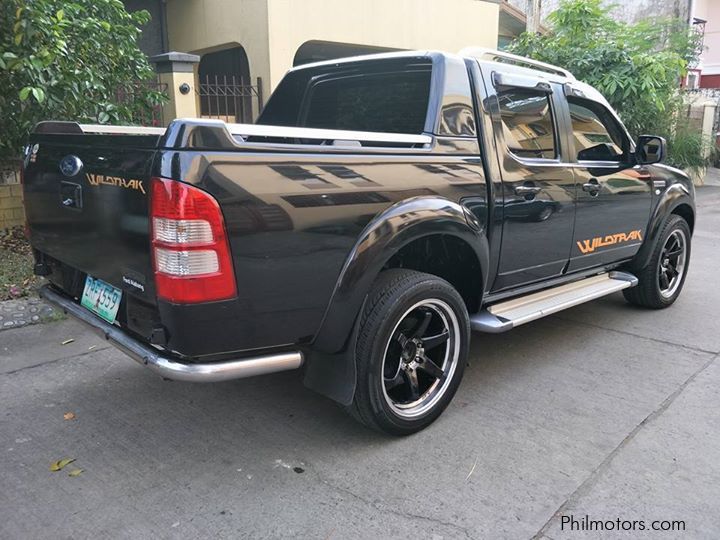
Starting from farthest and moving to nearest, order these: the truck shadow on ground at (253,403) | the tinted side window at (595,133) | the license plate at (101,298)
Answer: the tinted side window at (595,133) → the truck shadow on ground at (253,403) → the license plate at (101,298)

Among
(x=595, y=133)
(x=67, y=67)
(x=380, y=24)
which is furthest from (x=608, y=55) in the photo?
(x=67, y=67)

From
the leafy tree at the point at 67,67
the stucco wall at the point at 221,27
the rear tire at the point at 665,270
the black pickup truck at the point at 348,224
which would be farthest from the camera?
the stucco wall at the point at 221,27

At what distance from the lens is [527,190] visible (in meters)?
3.72

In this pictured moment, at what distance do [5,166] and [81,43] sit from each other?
1702 mm

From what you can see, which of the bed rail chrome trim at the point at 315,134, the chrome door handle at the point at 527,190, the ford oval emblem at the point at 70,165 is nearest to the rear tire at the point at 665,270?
the chrome door handle at the point at 527,190

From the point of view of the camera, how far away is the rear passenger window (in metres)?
3.76

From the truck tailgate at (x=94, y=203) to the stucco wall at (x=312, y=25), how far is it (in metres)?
6.44

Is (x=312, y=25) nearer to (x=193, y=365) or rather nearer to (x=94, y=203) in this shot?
(x=94, y=203)

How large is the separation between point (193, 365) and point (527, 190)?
2241 millimetres

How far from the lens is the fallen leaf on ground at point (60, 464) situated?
9.65 ft

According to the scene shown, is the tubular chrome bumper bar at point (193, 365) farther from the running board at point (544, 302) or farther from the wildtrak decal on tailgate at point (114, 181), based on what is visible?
the running board at point (544, 302)

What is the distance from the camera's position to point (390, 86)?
3.79 m

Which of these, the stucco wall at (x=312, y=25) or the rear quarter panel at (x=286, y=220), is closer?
the rear quarter panel at (x=286, y=220)

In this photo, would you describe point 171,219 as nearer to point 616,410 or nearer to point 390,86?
point 390,86
